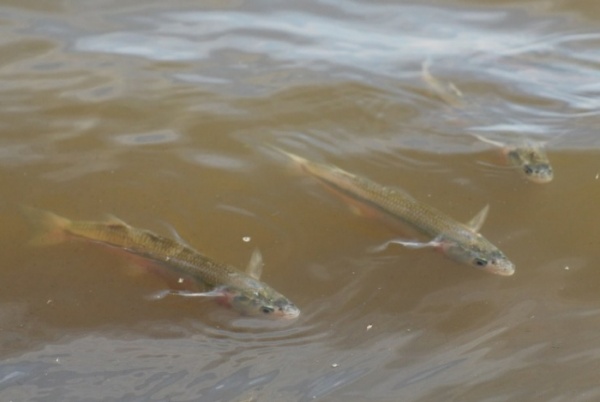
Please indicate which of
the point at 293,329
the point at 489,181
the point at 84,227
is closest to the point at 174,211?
the point at 84,227

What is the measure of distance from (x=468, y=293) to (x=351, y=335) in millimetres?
896

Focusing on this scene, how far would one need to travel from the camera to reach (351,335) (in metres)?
5.24

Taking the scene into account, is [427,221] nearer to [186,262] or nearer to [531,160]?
[531,160]

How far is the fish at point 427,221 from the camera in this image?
551cm

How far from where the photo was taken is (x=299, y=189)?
248 inches

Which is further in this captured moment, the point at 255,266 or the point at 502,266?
the point at 502,266

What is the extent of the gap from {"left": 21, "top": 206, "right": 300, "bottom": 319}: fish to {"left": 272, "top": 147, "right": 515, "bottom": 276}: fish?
884mm

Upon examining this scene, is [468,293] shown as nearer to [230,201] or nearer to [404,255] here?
[404,255]

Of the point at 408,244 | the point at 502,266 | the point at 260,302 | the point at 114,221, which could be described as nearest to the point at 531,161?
A: the point at 502,266

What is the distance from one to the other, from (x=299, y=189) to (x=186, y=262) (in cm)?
137

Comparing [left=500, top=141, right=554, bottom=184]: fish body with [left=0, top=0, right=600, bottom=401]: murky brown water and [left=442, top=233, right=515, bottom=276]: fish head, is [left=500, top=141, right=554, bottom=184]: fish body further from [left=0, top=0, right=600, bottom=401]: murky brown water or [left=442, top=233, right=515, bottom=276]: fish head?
[left=442, top=233, right=515, bottom=276]: fish head

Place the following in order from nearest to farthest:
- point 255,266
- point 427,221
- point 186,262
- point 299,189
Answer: point 186,262
point 255,266
point 427,221
point 299,189

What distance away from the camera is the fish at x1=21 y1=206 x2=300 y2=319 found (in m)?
5.10

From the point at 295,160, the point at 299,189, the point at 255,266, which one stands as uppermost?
the point at 295,160
